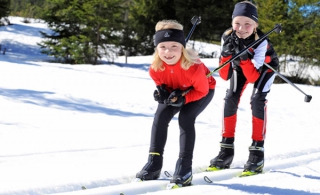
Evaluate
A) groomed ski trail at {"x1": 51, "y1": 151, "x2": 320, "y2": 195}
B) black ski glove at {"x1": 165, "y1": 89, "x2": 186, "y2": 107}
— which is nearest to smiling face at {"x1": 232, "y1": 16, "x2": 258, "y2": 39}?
black ski glove at {"x1": 165, "y1": 89, "x2": 186, "y2": 107}

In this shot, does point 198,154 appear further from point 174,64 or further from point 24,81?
point 24,81

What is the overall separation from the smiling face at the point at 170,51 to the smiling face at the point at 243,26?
0.87 meters

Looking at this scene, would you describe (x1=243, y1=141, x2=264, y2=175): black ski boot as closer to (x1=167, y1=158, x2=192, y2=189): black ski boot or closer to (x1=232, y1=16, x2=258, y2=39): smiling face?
(x1=167, y1=158, x2=192, y2=189): black ski boot

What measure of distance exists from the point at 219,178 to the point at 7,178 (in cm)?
182

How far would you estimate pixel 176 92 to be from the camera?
118 inches

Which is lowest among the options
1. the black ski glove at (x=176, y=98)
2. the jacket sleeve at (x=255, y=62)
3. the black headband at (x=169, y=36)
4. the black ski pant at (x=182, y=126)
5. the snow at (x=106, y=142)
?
the snow at (x=106, y=142)

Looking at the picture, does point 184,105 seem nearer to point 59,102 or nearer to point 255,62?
point 255,62

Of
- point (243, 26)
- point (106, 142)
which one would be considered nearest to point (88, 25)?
point (106, 142)

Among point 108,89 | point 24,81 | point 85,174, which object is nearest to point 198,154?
point 85,174

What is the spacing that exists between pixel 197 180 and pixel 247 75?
1.15 metres

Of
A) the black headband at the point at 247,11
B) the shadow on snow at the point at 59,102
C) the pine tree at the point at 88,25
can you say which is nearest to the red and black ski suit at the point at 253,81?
the black headband at the point at 247,11

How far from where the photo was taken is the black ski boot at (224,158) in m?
3.74

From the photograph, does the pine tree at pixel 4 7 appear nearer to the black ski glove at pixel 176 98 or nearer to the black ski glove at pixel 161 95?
the black ski glove at pixel 161 95

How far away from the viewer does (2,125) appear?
17.1 ft
